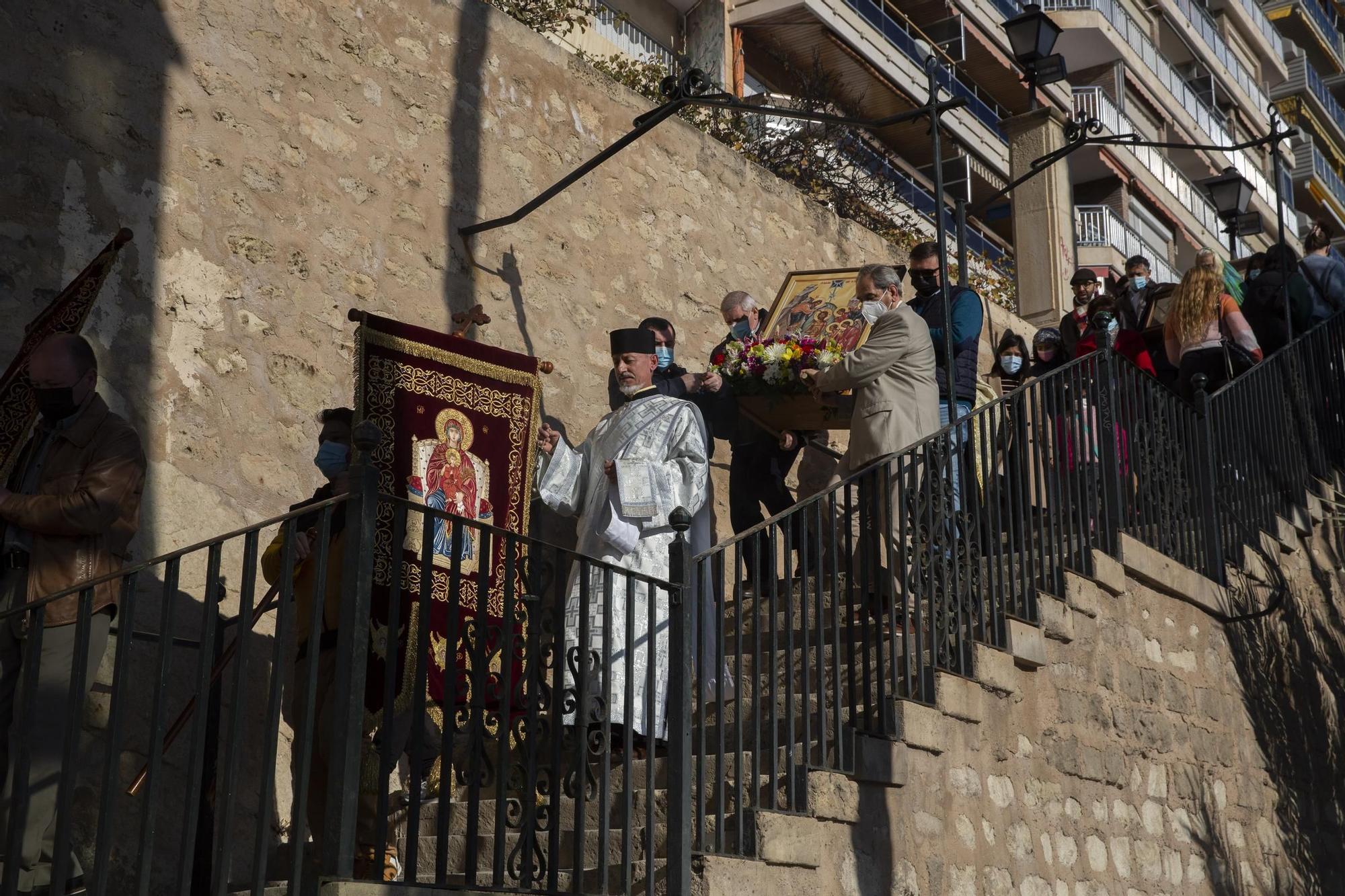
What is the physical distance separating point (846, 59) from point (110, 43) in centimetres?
1815

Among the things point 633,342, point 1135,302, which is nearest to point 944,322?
point 633,342

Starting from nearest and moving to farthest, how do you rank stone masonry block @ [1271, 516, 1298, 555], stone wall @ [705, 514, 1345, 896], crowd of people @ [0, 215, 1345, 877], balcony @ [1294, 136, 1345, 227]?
1. crowd of people @ [0, 215, 1345, 877]
2. stone wall @ [705, 514, 1345, 896]
3. stone masonry block @ [1271, 516, 1298, 555]
4. balcony @ [1294, 136, 1345, 227]

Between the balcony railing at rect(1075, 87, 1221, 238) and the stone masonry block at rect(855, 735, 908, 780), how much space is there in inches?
870

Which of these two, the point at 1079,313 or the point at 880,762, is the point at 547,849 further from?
the point at 1079,313

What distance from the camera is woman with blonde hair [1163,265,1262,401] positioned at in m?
8.93

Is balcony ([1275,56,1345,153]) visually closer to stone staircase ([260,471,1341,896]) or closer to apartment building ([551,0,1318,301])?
apartment building ([551,0,1318,301])

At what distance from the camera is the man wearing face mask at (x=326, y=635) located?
16.4 feet

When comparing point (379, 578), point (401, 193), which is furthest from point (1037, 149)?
point (379, 578)

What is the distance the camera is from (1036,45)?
32.7 ft

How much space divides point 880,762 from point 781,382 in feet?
8.71

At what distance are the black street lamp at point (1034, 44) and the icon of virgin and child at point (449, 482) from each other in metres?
5.53

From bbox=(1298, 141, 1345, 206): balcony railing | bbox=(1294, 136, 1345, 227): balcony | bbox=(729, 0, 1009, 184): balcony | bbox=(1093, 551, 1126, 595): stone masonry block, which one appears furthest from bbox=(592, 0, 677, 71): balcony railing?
bbox=(1298, 141, 1345, 206): balcony railing

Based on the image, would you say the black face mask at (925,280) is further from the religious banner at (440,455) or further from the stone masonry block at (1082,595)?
the religious banner at (440,455)

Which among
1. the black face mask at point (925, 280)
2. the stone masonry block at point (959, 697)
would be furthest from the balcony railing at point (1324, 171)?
the stone masonry block at point (959, 697)
